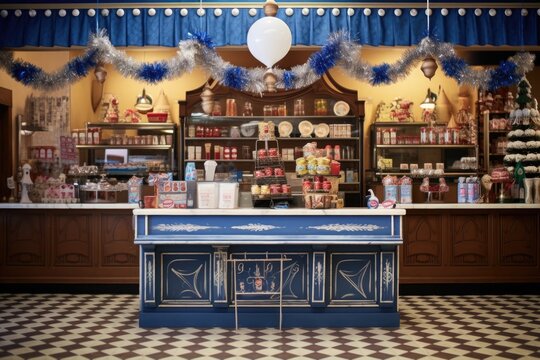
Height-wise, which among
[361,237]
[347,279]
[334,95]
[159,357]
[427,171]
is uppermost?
[334,95]

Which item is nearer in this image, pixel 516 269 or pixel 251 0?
pixel 251 0

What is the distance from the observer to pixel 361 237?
6.41 meters

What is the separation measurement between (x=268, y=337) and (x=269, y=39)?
106 inches

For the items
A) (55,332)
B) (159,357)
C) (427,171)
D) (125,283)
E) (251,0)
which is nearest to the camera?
(159,357)

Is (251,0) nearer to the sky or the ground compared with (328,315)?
nearer to the sky

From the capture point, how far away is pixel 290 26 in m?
7.32

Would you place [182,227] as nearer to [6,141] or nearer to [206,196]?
[206,196]

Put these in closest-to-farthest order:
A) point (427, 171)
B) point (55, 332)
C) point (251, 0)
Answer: point (55, 332) < point (251, 0) < point (427, 171)

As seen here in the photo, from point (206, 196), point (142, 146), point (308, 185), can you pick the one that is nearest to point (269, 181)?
point (308, 185)

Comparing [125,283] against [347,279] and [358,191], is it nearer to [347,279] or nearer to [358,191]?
[347,279]

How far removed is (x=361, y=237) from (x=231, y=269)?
1322 millimetres

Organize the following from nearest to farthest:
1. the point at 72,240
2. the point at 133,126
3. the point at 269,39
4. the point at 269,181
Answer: the point at 269,39 < the point at 269,181 < the point at 72,240 < the point at 133,126

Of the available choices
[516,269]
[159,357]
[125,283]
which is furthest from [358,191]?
[159,357]

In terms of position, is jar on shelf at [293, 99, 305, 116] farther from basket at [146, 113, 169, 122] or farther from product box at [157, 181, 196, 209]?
product box at [157, 181, 196, 209]
